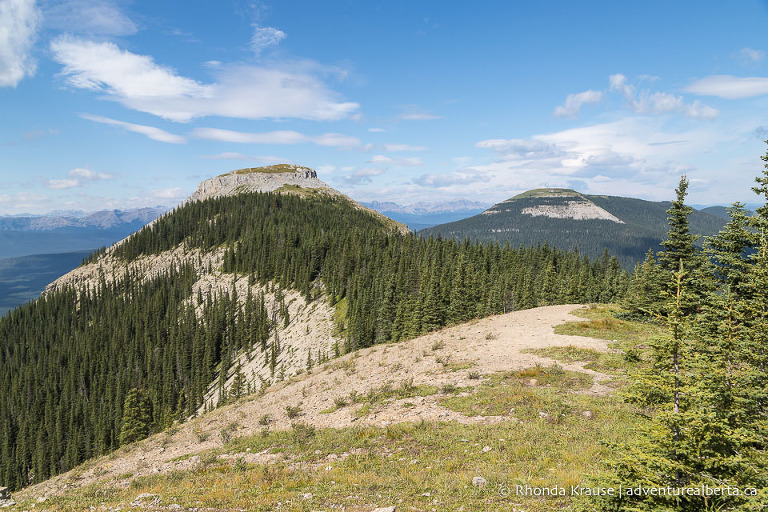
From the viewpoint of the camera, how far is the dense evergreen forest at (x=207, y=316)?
77.4 metres

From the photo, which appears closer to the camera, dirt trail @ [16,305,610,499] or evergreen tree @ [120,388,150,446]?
dirt trail @ [16,305,610,499]

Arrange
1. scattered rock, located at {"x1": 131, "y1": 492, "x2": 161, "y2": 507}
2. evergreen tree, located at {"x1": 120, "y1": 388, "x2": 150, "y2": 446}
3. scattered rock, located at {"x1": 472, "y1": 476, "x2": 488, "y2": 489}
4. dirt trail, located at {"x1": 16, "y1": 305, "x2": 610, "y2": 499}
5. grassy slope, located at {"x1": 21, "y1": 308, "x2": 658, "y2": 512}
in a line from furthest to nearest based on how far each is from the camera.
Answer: evergreen tree, located at {"x1": 120, "y1": 388, "x2": 150, "y2": 446}, dirt trail, located at {"x1": 16, "y1": 305, "x2": 610, "y2": 499}, scattered rock, located at {"x1": 131, "y1": 492, "x2": 161, "y2": 507}, scattered rock, located at {"x1": 472, "y1": 476, "x2": 488, "y2": 489}, grassy slope, located at {"x1": 21, "y1": 308, "x2": 658, "y2": 512}

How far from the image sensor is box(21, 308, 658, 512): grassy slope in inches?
458

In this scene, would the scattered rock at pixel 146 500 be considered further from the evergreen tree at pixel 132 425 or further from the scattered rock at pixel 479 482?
the evergreen tree at pixel 132 425

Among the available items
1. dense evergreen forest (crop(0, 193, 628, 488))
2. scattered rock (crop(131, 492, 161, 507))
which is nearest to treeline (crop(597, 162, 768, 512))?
scattered rock (crop(131, 492, 161, 507))

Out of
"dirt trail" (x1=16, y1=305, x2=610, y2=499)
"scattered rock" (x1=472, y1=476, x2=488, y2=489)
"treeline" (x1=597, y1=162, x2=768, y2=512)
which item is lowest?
"dirt trail" (x1=16, y1=305, x2=610, y2=499)

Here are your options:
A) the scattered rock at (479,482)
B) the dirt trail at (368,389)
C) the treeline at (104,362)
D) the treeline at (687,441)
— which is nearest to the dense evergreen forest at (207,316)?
the treeline at (104,362)

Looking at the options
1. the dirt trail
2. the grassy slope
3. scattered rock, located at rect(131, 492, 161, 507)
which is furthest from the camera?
the dirt trail

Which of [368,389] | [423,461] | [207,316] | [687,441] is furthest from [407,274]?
[207,316]

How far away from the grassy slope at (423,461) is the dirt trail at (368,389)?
1.26 metres

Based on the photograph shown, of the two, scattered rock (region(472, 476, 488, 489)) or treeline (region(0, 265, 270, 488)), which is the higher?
scattered rock (region(472, 476, 488, 489))

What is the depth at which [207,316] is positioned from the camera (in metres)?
134

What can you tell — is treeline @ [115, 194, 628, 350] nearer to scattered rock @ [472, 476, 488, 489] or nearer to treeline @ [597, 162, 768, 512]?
scattered rock @ [472, 476, 488, 489]

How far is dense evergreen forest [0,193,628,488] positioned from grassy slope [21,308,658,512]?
4132cm
